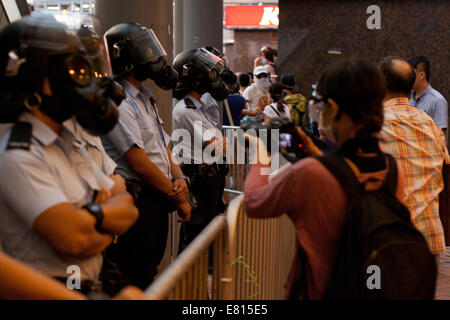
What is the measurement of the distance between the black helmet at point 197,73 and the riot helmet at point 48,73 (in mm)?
2996

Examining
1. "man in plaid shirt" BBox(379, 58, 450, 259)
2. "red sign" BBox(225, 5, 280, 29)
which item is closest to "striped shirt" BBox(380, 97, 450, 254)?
"man in plaid shirt" BBox(379, 58, 450, 259)

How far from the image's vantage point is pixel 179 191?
4.01 m

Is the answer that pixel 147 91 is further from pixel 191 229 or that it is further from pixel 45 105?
pixel 45 105

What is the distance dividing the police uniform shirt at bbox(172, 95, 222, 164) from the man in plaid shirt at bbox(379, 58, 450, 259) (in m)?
1.88

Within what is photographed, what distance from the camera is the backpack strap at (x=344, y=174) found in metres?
2.21

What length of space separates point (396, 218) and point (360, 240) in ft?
0.54

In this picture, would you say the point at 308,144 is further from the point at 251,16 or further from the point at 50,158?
the point at 251,16

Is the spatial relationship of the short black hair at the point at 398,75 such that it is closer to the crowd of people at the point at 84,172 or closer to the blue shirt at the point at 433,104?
the crowd of people at the point at 84,172

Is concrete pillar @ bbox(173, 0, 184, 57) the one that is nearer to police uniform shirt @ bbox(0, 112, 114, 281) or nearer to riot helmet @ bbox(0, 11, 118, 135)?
riot helmet @ bbox(0, 11, 118, 135)

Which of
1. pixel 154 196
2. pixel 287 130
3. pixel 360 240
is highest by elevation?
pixel 287 130

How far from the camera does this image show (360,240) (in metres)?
2.15

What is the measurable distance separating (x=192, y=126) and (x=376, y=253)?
3.19 metres

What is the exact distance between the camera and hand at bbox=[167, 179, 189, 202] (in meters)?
3.96
